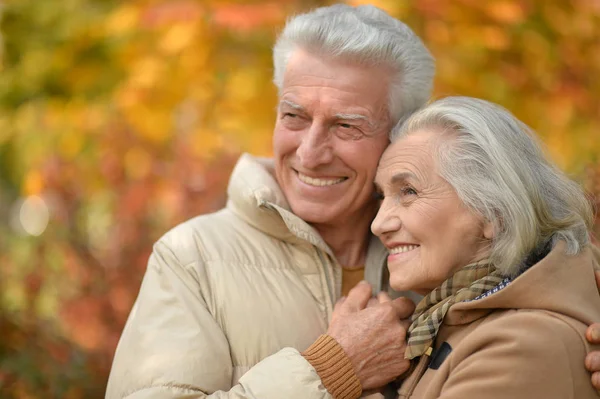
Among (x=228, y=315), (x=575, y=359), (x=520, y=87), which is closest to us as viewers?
(x=575, y=359)

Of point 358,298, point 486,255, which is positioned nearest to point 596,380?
point 486,255

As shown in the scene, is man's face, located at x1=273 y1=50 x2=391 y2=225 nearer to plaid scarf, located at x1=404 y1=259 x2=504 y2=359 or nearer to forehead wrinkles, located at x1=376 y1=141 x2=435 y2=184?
forehead wrinkles, located at x1=376 y1=141 x2=435 y2=184

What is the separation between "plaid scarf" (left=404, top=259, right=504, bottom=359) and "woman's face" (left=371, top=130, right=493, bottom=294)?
0.14 ft

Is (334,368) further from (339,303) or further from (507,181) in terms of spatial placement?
(507,181)

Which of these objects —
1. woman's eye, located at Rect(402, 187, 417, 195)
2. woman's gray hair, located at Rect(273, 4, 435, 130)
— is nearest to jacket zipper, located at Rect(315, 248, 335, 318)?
woman's eye, located at Rect(402, 187, 417, 195)

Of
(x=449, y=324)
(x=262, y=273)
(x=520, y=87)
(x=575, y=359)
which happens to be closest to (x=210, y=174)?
(x=520, y=87)

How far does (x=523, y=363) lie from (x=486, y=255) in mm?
435

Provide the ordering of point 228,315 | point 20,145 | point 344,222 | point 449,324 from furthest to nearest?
point 20,145, point 344,222, point 228,315, point 449,324

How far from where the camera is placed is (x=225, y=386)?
2641 millimetres

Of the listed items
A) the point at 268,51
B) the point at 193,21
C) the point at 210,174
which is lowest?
the point at 210,174

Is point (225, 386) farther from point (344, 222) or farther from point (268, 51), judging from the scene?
point (268, 51)

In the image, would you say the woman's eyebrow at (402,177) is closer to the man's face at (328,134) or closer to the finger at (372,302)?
the man's face at (328,134)

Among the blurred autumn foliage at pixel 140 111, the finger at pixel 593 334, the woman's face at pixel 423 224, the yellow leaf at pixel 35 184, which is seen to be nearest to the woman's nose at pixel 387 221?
the woman's face at pixel 423 224

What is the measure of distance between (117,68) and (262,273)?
3536mm
